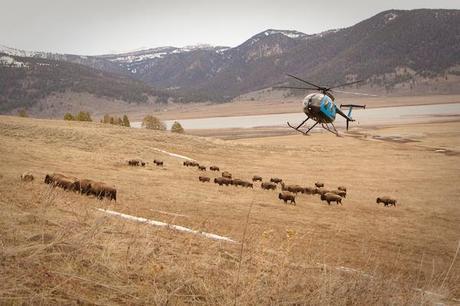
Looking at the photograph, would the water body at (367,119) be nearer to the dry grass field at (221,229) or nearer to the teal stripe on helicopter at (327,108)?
the dry grass field at (221,229)

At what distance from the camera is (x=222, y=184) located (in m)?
27.3

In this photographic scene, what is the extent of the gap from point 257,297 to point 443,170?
4810 centimetres

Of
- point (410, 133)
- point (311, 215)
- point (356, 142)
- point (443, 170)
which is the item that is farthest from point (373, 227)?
point (410, 133)

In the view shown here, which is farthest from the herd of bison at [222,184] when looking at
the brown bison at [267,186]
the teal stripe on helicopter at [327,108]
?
the teal stripe on helicopter at [327,108]

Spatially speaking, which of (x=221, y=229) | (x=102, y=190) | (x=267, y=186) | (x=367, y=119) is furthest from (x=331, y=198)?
(x=367, y=119)

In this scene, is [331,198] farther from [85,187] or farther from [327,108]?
[85,187]

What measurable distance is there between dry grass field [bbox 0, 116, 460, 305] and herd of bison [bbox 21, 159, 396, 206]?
2.06 ft

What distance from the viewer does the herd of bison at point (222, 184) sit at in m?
15.5

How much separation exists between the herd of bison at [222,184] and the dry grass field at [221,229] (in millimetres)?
629

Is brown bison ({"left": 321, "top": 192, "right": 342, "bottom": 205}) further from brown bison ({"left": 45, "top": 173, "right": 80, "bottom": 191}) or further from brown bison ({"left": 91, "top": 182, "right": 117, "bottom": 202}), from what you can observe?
brown bison ({"left": 45, "top": 173, "right": 80, "bottom": 191})

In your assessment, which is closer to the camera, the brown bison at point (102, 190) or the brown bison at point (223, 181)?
the brown bison at point (102, 190)

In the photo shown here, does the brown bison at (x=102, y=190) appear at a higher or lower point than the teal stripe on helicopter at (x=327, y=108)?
lower

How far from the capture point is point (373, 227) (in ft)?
63.7

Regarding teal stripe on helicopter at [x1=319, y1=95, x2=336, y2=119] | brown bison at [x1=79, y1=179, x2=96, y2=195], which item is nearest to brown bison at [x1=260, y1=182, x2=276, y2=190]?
teal stripe on helicopter at [x1=319, y1=95, x2=336, y2=119]
